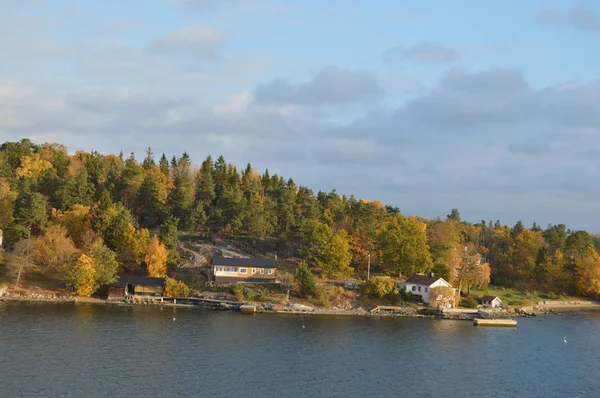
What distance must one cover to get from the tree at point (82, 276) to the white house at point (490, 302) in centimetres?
7228

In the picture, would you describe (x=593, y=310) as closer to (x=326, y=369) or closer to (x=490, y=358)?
(x=490, y=358)

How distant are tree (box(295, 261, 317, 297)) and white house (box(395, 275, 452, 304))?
18462 millimetres

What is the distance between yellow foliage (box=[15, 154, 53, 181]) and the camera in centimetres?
12306

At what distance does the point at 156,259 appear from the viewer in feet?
316

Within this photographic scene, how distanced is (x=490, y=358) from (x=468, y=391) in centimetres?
1463

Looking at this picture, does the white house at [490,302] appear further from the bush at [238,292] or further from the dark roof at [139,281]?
the dark roof at [139,281]

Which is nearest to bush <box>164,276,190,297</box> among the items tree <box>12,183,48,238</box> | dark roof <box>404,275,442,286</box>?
tree <box>12,183,48,238</box>

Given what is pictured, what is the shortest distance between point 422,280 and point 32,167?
95.0 metres

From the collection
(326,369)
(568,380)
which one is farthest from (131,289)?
(568,380)

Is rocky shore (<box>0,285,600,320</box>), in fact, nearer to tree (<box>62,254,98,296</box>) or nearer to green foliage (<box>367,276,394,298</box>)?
tree (<box>62,254,98,296</box>)

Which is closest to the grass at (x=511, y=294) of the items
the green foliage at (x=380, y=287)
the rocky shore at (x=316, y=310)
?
the rocky shore at (x=316, y=310)

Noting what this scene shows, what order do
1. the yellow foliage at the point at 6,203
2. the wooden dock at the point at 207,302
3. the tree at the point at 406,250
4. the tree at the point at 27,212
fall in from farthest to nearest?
the tree at the point at 406,250 → the yellow foliage at the point at 6,203 → the tree at the point at 27,212 → the wooden dock at the point at 207,302

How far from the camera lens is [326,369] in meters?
54.4

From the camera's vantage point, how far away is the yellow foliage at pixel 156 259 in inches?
3794
